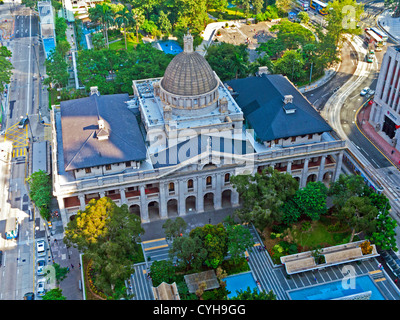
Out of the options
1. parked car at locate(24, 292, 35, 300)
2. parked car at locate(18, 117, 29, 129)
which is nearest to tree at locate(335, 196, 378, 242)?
parked car at locate(24, 292, 35, 300)

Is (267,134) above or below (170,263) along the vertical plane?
above

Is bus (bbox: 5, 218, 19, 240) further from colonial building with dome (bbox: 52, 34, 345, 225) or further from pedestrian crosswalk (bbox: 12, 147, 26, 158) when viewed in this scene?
pedestrian crosswalk (bbox: 12, 147, 26, 158)

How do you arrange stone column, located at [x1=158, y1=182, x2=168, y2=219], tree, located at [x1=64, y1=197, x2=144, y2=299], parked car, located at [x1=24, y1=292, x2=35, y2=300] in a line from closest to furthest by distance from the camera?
tree, located at [x1=64, y1=197, x2=144, y2=299], parked car, located at [x1=24, y1=292, x2=35, y2=300], stone column, located at [x1=158, y1=182, x2=168, y2=219]

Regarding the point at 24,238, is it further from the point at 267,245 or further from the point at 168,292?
the point at 267,245

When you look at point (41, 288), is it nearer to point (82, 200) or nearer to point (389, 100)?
point (82, 200)

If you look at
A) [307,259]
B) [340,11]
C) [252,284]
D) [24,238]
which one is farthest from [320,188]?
[340,11]
